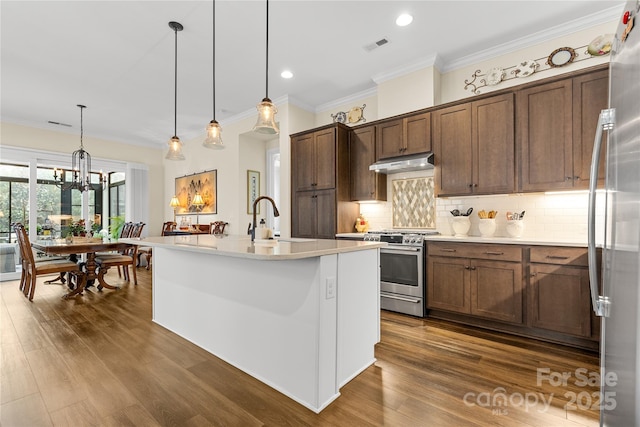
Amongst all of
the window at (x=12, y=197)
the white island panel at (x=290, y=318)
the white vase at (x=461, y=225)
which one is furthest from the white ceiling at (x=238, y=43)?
the white island panel at (x=290, y=318)

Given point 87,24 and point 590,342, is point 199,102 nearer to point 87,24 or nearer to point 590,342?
point 87,24

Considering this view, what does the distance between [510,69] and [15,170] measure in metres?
8.41

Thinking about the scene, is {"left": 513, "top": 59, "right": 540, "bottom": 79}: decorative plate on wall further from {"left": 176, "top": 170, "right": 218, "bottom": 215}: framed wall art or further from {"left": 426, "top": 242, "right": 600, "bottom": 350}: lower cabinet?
{"left": 176, "top": 170, "right": 218, "bottom": 215}: framed wall art

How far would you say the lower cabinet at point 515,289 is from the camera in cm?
252

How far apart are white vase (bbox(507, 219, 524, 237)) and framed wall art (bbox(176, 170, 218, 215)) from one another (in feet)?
17.6

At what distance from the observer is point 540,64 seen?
3.31 metres

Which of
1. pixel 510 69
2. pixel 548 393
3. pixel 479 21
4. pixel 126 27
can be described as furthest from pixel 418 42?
pixel 548 393

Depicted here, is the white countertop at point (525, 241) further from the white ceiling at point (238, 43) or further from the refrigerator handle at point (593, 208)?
the white ceiling at point (238, 43)

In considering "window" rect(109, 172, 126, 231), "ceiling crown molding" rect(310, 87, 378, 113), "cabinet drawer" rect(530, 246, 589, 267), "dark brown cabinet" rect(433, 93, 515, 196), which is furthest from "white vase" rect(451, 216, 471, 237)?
"window" rect(109, 172, 126, 231)

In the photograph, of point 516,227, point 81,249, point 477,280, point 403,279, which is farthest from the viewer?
point 81,249

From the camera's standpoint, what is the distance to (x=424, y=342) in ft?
8.84

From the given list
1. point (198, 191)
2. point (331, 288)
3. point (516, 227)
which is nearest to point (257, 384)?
point (331, 288)

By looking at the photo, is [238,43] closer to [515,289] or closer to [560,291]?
[515,289]

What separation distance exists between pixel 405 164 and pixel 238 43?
245 centimetres
